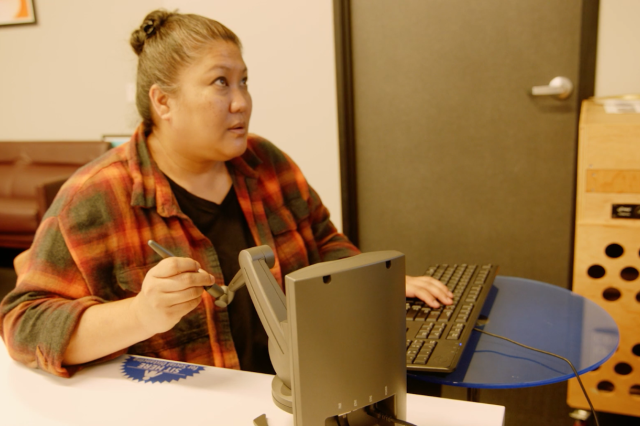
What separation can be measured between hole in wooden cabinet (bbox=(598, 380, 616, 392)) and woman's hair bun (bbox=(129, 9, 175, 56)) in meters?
1.51

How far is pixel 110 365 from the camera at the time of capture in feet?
3.01

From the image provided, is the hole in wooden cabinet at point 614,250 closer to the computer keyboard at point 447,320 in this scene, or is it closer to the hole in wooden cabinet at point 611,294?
the hole in wooden cabinet at point 611,294

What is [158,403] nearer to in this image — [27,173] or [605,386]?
[605,386]

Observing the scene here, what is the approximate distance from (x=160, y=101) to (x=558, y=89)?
1.39 meters

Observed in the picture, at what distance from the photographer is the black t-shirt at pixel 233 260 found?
119cm

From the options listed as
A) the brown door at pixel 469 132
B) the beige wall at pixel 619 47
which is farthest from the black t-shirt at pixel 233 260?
the beige wall at pixel 619 47

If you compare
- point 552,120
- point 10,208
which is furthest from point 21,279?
point 10,208

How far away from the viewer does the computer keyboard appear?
0.86 metres

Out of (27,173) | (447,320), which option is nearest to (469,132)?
(447,320)

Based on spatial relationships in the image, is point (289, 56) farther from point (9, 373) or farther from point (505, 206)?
point (9, 373)

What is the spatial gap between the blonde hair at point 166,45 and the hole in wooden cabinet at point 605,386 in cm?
137

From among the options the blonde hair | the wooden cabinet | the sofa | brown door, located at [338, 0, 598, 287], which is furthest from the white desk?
the sofa

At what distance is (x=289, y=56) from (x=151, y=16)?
114 cm

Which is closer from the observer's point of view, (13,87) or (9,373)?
(9,373)
